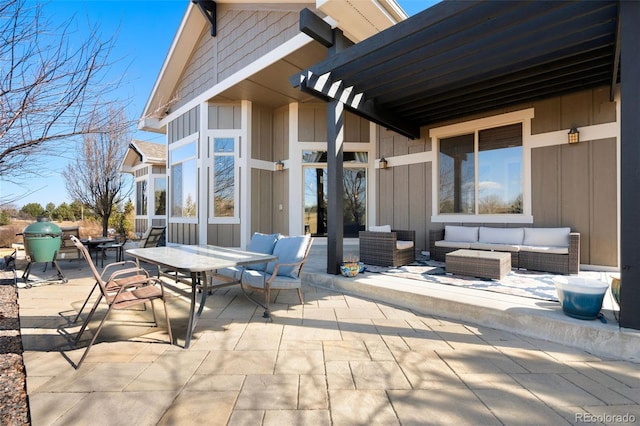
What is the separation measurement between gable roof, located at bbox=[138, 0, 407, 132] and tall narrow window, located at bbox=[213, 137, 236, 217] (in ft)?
3.94

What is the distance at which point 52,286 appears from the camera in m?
4.76

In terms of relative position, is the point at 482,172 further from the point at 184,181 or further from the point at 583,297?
the point at 184,181

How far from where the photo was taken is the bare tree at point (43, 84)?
2.11 meters

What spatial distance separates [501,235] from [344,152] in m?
3.93

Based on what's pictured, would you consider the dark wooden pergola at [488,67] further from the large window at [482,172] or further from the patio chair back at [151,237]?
the patio chair back at [151,237]

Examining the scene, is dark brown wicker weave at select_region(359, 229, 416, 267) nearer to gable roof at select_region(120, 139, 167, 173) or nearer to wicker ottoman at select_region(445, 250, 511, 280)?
wicker ottoman at select_region(445, 250, 511, 280)

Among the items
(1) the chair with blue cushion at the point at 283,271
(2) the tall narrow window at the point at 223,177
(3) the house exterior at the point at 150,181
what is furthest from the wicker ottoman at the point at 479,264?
(3) the house exterior at the point at 150,181

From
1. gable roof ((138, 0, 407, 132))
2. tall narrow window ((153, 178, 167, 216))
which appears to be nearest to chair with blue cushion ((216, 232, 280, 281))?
gable roof ((138, 0, 407, 132))

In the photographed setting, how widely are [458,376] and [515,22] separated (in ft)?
11.2

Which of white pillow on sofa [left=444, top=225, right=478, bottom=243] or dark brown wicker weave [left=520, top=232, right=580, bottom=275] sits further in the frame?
white pillow on sofa [left=444, top=225, right=478, bottom=243]

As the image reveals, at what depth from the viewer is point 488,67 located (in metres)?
4.02

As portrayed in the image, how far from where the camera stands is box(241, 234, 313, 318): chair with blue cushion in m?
3.50

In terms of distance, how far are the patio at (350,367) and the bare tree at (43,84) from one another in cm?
175

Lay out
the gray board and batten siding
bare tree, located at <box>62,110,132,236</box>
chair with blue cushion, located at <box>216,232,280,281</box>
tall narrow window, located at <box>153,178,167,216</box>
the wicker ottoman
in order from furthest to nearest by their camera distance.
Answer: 1. tall narrow window, located at <box>153,178,167,216</box>
2. bare tree, located at <box>62,110,132,236</box>
3. the gray board and batten siding
4. the wicker ottoman
5. chair with blue cushion, located at <box>216,232,280,281</box>
